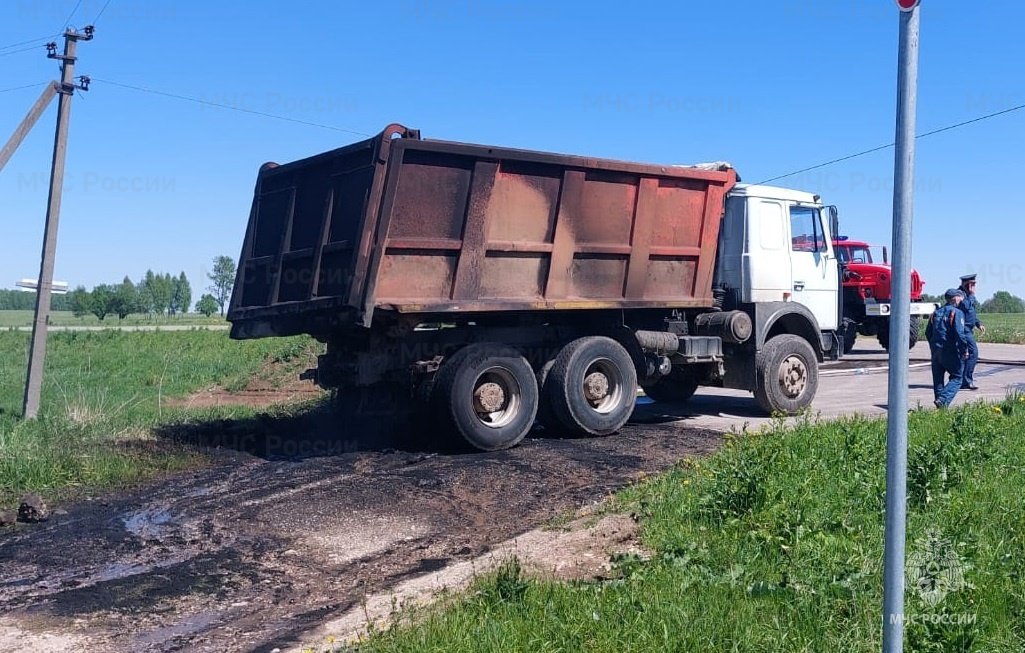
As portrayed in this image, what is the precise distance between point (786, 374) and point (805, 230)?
6.24 ft

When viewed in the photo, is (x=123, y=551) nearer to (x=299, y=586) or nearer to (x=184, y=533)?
(x=184, y=533)

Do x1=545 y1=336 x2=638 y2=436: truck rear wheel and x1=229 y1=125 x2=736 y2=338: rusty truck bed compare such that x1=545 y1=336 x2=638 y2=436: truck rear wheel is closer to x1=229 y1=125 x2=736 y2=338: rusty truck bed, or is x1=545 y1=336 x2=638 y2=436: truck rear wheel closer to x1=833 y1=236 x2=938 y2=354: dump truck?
x1=229 y1=125 x2=736 y2=338: rusty truck bed

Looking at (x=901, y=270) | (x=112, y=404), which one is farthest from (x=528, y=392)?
(x=112, y=404)

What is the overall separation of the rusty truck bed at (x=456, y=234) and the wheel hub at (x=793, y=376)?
1797 mm

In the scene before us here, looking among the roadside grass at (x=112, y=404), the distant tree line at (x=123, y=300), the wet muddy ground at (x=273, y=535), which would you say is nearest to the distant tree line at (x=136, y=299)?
the distant tree line at (x=123, y=300)

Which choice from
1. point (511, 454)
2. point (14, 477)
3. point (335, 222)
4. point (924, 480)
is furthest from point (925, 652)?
point (14, 477)

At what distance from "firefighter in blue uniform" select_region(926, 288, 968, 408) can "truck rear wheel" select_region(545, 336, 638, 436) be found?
4.43 meters

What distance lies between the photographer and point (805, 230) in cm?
1163

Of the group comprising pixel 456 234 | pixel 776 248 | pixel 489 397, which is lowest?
pixel 489 397

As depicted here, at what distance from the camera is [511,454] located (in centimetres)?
873

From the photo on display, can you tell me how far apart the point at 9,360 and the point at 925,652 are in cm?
3438

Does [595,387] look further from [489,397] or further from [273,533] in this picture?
[273,533]

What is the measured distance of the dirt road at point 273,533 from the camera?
4.66m

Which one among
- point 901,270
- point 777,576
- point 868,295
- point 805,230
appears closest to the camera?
point 901,270
